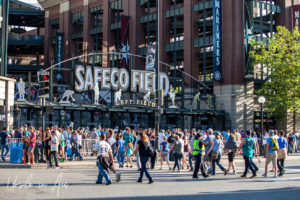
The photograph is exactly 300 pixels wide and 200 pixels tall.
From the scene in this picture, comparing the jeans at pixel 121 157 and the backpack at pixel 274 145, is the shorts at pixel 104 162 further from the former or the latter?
the jeans at pixel 121 157

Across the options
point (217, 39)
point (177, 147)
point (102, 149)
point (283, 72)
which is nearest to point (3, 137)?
point (177, 147)

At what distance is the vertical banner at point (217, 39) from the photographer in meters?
44.9

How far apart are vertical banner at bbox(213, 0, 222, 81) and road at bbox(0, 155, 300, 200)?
93.4 feet

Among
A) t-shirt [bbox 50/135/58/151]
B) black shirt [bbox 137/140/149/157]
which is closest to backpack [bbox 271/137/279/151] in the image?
black shirt [bbox 137/140/149/157]

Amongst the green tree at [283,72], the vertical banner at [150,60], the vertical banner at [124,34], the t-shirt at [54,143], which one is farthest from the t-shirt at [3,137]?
the vertical banner at [124,34]

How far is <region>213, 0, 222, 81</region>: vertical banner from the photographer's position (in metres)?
44.9

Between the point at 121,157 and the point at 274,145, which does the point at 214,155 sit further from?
the point at 121,157

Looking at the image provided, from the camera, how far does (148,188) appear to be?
13.6 m

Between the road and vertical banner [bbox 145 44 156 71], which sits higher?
vertical banner [bbox 145 44 156 71]

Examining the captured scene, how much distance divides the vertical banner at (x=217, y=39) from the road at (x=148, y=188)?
28.5 m

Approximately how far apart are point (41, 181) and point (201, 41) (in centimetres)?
3580

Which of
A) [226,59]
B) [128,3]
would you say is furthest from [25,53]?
[226,59]

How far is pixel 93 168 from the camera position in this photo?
21.1m

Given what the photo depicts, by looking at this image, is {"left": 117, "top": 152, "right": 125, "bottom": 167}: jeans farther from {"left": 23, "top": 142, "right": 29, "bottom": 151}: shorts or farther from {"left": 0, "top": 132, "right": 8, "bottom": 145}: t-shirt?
{"left": 0, "top": 132, "right": 8, "bottom": 145}: t-shirt
